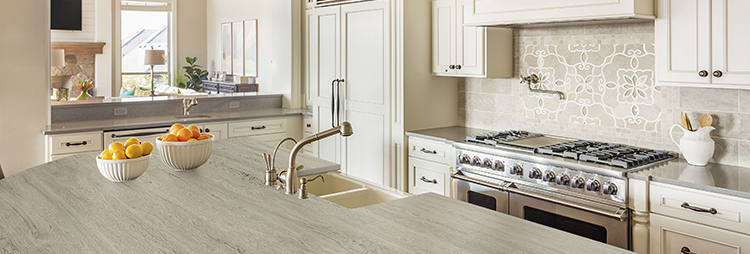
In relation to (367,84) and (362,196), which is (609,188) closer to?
(362,196)

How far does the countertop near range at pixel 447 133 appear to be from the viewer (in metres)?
4.13

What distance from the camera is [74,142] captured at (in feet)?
14.4

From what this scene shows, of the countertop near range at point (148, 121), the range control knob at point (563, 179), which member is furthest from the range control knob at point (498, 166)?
the countertop near range at point (148, 121)

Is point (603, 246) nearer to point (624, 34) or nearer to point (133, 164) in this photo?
point (133, 164)

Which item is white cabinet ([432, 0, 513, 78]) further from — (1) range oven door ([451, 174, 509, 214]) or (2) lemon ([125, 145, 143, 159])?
(2) lemon ([125, 145, 143, 159])

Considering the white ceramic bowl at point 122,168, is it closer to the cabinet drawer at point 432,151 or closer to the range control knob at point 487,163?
the range control knob at point 487,163

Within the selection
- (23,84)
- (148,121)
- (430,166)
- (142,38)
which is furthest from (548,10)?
(142,38)

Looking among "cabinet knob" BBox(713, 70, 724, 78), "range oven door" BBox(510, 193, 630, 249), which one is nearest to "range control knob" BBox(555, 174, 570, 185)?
"range oven door" BBox(510, 193, 630, 249)

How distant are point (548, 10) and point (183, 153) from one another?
220 centimetres

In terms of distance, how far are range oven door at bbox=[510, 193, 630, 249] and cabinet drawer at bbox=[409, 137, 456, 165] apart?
69 centimetres

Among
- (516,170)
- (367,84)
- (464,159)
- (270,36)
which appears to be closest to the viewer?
(516,170)

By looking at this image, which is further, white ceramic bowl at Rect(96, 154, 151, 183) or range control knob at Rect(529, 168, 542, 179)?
range control knob at Rect(529, 168, 542, 179)

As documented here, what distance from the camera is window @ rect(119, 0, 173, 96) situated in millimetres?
10805

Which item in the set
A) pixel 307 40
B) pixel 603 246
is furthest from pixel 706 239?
pixel 307 40
